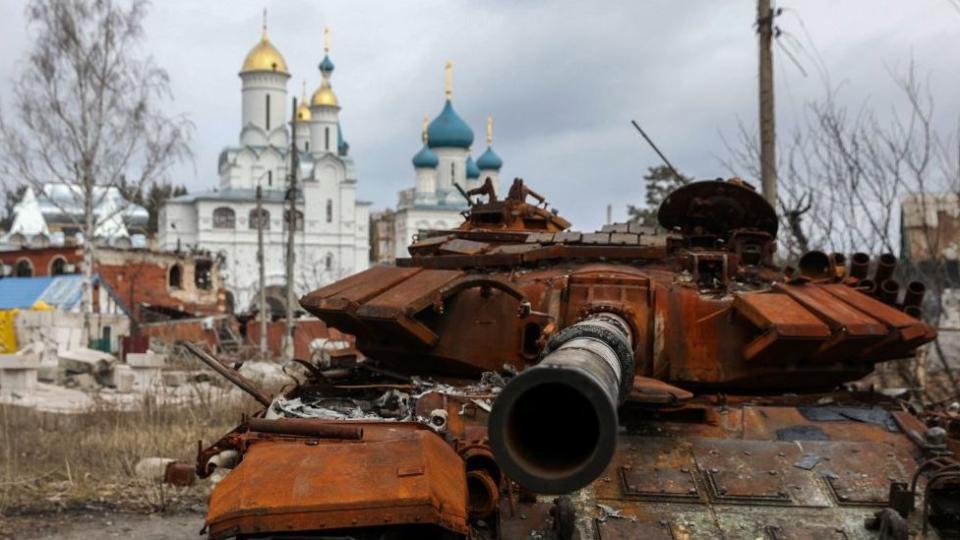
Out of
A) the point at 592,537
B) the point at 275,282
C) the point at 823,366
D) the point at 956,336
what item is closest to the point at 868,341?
the point at 823,366

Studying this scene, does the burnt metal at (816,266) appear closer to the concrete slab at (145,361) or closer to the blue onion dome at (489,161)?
the concrete slab at (145,361)

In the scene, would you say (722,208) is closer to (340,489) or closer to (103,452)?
(340,489)

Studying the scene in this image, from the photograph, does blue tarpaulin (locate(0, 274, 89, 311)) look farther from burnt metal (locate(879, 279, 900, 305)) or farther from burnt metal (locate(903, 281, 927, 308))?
burnt metal (locate(903, 281, 927, 308))

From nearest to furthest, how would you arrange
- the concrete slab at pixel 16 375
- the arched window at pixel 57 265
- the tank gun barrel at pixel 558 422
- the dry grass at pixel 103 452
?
the tank gun barrel at pixel 558 422 → the dry grass at pixel 103 452 → the concrete slab at pixel 16 375 → the arched window at pixel 57 265

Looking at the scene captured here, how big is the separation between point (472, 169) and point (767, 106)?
60.7 m

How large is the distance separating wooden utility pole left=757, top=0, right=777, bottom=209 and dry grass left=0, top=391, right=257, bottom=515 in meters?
7.84

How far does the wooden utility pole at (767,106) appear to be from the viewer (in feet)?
54.3

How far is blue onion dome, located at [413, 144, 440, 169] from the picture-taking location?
2972 inches

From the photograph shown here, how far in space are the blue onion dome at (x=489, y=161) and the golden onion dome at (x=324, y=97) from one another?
9368 mm

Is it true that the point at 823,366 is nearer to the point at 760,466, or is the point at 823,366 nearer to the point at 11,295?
the point at 760,466

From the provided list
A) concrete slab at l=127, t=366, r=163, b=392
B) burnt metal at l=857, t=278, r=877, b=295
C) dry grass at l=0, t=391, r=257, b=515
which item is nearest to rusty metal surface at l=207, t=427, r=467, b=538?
burnt metal at l=857, t=278, r=877, b=295

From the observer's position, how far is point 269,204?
71000 millimetres

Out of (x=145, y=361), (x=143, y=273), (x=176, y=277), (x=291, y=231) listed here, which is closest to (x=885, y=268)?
(x=145, y=361)

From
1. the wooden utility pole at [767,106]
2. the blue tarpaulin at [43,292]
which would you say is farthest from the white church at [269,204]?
the wooden utility pole at [767,106]
